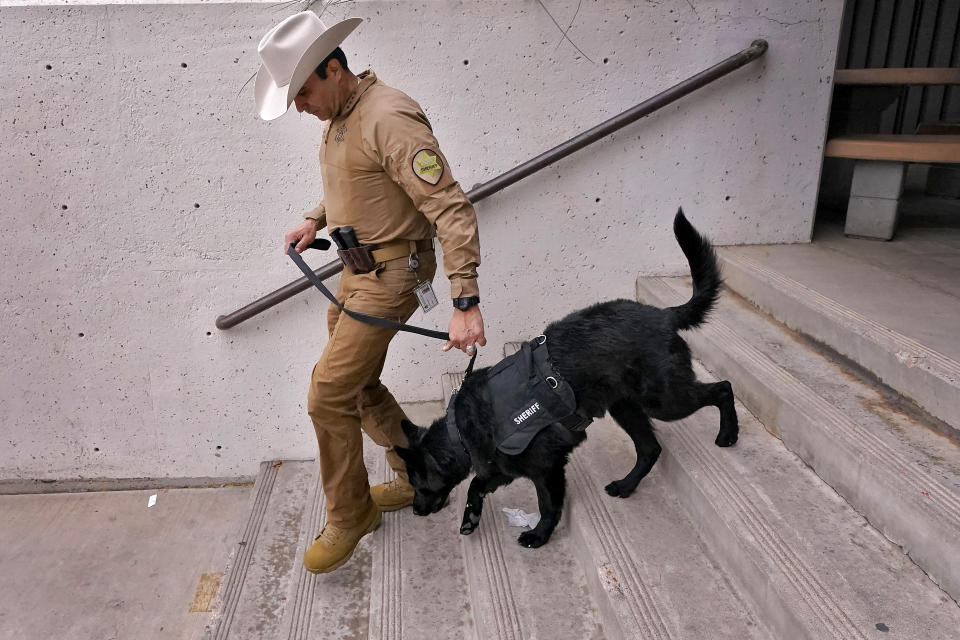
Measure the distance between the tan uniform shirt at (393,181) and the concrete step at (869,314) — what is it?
1.55m

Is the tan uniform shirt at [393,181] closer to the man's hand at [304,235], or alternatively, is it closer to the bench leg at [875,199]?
the man's hand at [304,235]

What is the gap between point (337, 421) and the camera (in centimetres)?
223

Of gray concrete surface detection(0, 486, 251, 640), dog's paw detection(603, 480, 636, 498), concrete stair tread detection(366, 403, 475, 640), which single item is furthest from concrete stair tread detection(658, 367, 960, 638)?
gray concrete surface detection(0, 486, 251, 640)

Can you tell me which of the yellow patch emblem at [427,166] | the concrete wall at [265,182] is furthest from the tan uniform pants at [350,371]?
the concrete wall at [265,182]

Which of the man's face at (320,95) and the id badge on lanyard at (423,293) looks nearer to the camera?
the man's face at (320,95)

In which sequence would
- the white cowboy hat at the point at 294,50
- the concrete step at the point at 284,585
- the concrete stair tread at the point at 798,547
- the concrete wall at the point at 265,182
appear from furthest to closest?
the concrete wall at the point at 265,182 < the concrete step at the point at 284,585 < the white cowboy hat at the point at 294,50 < the concrete stair tread at the point at 798,547

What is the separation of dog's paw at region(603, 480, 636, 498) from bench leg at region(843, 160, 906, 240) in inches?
100

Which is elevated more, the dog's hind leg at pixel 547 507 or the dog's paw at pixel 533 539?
the dog's hind leg at pixel 547 507

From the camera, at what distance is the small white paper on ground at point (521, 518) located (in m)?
2.47

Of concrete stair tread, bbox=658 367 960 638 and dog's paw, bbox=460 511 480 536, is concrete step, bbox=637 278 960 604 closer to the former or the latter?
concrete stair tread, bbox=658 367 960 638

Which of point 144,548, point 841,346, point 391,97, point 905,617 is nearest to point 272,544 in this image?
point 144,548

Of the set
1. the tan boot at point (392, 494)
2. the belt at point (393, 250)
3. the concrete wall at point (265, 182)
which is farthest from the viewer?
the concrete wall at point (265, 182)

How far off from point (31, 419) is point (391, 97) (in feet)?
10.6

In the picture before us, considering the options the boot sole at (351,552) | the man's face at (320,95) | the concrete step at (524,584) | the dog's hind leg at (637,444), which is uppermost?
the man's face at (320,95)
